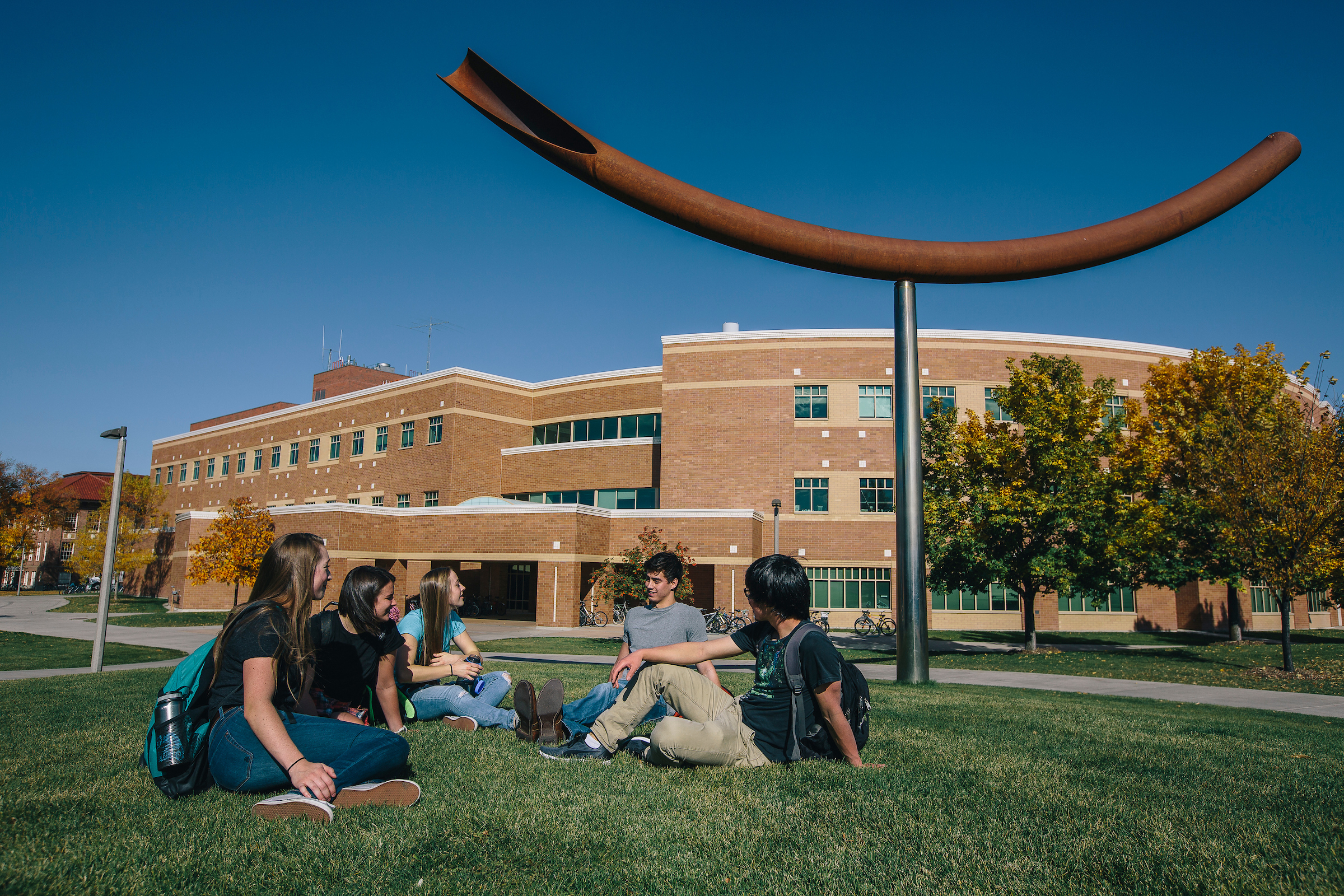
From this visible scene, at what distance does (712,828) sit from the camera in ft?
11.9

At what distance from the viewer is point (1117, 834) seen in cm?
354

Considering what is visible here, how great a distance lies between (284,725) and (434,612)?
2978 mm

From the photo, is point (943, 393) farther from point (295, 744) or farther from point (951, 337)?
point (295, 744)

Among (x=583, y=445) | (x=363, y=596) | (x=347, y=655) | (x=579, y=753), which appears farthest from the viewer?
A: (x=583, y=445)

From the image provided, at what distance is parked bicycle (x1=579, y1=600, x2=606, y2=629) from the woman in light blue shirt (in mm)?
25287

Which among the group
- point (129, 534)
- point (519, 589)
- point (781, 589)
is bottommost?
point (519, 589)

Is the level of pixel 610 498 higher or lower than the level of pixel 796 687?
higher

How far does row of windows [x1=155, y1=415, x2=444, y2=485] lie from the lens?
4103 centimetres

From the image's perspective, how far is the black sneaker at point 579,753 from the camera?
16.5 feet

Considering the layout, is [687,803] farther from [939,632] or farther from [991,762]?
[939,632]

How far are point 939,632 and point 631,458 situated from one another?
1562cm

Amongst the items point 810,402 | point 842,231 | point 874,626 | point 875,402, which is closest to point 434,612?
point 842,231

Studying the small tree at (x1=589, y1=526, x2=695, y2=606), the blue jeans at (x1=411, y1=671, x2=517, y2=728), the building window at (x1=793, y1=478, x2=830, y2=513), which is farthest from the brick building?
the blue jeans at (x1=411, y1=671, x2=517, y2=728)

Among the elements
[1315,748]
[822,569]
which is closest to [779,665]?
[1315,748]
